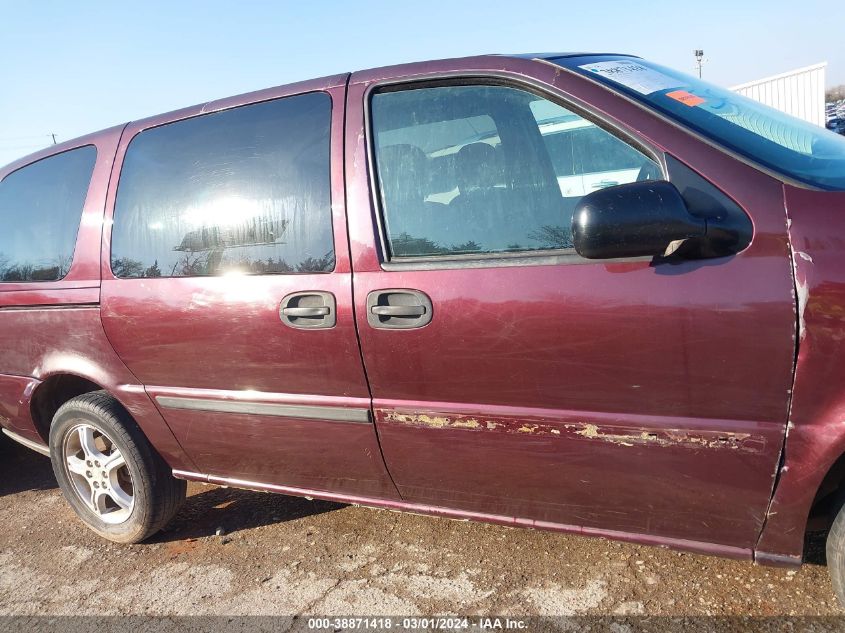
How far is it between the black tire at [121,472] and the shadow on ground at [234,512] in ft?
0.61

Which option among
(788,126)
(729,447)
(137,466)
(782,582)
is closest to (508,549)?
(782,582)

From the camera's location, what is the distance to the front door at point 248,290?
89.0 inches

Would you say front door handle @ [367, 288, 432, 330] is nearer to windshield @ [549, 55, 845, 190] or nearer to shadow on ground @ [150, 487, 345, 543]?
windshield @ [549, 55, 845, 190]

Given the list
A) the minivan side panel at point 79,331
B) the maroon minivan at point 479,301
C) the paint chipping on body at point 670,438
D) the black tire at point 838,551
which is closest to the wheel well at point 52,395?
the minivan side panel at point 79,331

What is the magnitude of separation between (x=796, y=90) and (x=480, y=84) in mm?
18997

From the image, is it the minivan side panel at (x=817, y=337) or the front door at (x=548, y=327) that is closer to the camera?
the minivan side panel at (x=817, y=337)

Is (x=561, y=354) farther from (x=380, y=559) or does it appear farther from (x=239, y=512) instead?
(x=239, y=512)

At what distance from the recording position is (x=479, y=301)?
1.96 m

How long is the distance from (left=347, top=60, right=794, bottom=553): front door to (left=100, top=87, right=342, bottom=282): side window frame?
0.05 m

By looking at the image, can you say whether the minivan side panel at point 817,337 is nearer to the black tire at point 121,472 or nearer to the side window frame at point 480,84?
the side window frame at point 480,84

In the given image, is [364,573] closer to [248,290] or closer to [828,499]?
[248,290]

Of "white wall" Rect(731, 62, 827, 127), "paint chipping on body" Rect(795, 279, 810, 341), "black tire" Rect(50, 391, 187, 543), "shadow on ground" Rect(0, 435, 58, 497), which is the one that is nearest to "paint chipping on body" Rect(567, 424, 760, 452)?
"paint chipping on body" Rect(795, 279, 810, 341)

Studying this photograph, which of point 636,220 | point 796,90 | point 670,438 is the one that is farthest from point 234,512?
point 796,90

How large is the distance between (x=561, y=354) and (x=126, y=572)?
2213mm
